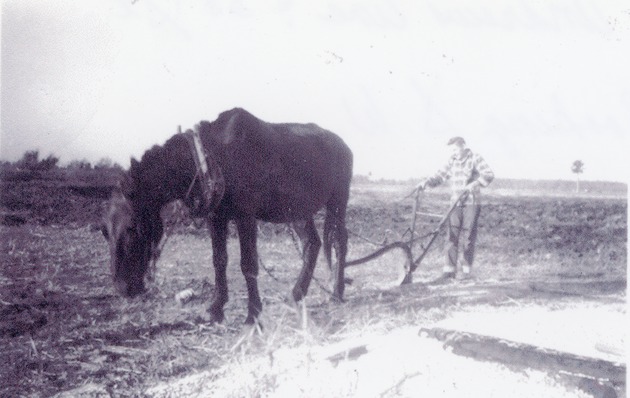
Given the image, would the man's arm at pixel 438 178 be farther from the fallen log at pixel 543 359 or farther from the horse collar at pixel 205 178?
the horse collar at pixel 205 178

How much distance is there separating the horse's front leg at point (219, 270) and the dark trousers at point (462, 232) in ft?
11.3

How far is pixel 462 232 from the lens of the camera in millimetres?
7418

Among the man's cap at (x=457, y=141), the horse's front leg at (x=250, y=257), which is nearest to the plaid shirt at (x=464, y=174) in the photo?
the man's cap at (x=457, y=141)

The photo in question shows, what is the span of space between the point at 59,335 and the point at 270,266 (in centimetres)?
313

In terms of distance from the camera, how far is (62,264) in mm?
6656

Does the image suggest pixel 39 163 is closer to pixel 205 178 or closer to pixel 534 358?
pixel 205 178

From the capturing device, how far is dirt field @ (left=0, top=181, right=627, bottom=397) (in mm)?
3328

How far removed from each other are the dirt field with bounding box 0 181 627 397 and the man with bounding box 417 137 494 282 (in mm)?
458

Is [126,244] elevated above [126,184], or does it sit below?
below

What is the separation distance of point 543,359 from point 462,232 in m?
4.05

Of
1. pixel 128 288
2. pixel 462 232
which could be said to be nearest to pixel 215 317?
pixel 128 288

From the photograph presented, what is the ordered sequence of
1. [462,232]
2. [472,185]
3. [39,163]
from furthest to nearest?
1. [462,232]
2. [472,185]
3. [39,163]

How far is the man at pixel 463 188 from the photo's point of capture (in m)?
6.07

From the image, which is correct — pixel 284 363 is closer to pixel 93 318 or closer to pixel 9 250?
pixel 93 318
